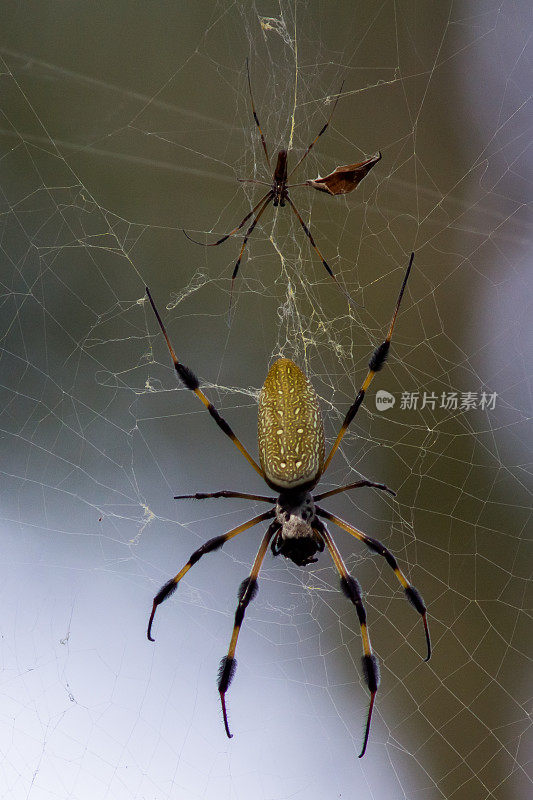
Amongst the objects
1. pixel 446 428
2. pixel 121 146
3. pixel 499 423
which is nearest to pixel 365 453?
pixel 446 428

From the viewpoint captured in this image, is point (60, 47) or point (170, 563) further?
point (60, 47)

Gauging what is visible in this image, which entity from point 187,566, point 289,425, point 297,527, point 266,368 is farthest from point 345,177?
point 187,566

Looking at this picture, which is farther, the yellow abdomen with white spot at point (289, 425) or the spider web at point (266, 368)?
the spider web at point (266, 368)

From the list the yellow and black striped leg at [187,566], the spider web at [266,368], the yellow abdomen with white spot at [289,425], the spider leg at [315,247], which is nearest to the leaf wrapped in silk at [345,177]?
the spider leg at [315,247]

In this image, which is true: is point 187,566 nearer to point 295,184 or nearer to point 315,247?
point 315,247

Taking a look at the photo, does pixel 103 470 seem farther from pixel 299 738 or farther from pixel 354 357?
pixel 299 738

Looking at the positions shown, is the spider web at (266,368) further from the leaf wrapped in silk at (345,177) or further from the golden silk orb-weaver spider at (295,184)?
the leaf wrapped in silk at (345,177)

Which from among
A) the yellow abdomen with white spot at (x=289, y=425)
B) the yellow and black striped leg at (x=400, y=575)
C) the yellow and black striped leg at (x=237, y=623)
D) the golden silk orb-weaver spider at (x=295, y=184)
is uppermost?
the golden silk orb-weaver spider at (x=295, y=184)
